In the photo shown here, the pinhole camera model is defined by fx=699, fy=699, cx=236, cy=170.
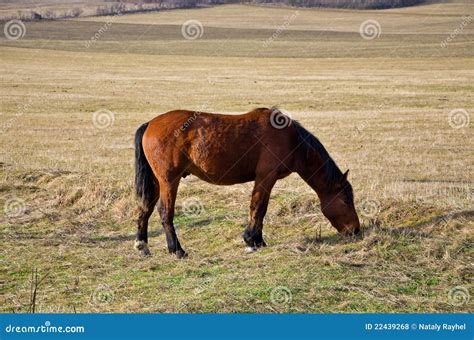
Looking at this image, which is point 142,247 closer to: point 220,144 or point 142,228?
point 142,228

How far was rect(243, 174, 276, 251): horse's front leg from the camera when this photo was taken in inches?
359

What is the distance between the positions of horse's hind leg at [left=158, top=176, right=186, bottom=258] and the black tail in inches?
13.4

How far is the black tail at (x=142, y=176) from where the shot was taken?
9641 millimetres

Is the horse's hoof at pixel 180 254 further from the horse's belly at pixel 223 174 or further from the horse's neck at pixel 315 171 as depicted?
the horse's neck at pixel 315 171

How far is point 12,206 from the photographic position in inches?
472

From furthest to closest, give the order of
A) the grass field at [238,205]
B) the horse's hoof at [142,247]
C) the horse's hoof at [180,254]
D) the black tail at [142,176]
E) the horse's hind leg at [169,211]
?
1. the black tail at [142,176]
2. the horse's hoof at [142,247]
3. the horse's hind leg at [169,211]
4. the horse's hoof at [180,254]
5. the grass field at [238,205]

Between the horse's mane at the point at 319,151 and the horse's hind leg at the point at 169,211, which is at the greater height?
the horse's mane at the point at 319,151

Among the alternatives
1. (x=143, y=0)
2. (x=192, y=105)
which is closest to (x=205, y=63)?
(x=192, y=105)

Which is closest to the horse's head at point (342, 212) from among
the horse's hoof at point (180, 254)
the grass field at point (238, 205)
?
the grass field at point (238, 205)

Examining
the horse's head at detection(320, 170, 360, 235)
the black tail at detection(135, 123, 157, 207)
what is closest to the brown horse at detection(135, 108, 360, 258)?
the horse's head at detection(320, 170, 360, 235)

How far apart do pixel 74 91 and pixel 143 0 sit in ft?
269

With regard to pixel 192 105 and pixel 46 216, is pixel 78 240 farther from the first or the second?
pixel 192 105

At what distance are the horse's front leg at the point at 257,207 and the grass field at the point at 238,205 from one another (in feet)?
0.67

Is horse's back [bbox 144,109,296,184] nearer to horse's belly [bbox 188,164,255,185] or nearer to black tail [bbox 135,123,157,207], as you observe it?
horse's belly [bbox 188,164,255,185]
